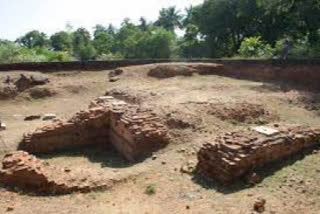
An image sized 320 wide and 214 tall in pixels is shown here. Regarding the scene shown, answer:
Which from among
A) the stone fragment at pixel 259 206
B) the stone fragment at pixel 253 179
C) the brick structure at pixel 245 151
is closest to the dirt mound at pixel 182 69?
the brick structure at pixel 245 151

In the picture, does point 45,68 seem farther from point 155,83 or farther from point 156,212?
point 156,212

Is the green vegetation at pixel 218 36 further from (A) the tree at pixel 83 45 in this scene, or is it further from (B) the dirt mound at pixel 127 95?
(B) the dirt mound at pixel 127 95

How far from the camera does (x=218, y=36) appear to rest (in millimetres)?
27516

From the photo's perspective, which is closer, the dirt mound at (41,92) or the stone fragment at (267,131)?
the stone fragment at (267,131)

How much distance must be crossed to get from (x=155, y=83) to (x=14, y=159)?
515cm

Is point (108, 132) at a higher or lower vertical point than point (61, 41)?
lower

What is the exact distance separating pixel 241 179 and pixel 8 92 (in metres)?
7.59

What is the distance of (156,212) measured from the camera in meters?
5.43

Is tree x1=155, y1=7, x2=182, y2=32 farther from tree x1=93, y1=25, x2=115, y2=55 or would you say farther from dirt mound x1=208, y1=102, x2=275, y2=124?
dirt mound x1=208, y1=102, x2=275, y2=124

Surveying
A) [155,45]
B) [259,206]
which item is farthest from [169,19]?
[259,206]

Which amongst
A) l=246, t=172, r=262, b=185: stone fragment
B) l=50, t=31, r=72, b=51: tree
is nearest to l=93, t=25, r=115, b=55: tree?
l=50, t=31, r=72, b=51: tree

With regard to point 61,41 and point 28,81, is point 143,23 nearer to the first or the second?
point 61,41

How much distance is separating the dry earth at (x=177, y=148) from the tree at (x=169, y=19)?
36595 millimetres

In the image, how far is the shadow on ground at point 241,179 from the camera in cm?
588
